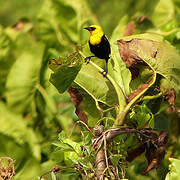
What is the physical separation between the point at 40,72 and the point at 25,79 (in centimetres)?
5

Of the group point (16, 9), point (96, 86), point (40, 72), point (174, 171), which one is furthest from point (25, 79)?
point (16, 9)

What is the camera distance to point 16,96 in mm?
1121

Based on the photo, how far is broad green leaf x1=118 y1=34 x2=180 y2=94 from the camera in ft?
1.83

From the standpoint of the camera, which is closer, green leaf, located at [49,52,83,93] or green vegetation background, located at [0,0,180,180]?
green leaf, located at [49,52,83,93]

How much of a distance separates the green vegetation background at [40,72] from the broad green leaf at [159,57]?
0.24 m

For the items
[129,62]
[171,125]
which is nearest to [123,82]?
[129,62]

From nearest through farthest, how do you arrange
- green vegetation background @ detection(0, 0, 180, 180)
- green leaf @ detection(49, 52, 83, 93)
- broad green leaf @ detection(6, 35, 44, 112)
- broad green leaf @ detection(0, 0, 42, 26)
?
1. green leaf @ detection(49, 52, 83, 93)
2. green vegetation background @ detection(0, 0, 180, 180)
3. broad green leaf @ detection(6, 35, 44, 112)
4. broad green leaf @ detection(0, 0, 42, 26)

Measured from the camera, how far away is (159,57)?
56cm

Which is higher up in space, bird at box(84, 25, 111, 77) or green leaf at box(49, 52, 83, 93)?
green leaf at box(49, 52, 83, 93)

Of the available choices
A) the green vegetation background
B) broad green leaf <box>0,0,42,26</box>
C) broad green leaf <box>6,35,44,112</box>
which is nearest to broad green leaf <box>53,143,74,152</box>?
the green vegetation background

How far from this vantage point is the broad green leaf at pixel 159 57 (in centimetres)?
56

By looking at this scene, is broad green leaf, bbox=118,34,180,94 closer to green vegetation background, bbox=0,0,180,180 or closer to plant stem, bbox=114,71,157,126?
plant stem, bbox=114,71,157,126

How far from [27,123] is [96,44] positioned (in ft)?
1.89

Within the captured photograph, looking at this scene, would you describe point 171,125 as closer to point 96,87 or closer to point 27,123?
point 96,87
